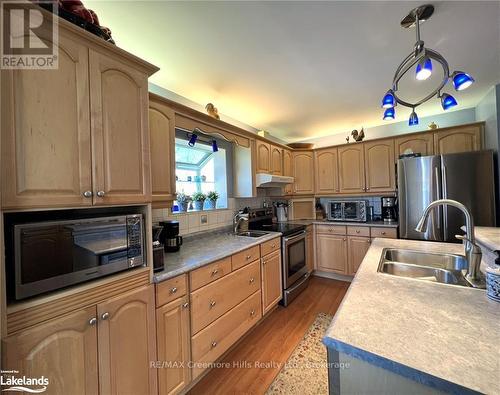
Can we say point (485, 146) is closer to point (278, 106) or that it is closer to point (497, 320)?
point (278, 106)

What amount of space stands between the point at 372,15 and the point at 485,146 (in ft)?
8.11

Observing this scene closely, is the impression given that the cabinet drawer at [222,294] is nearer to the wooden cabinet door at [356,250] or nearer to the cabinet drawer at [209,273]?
the cabinet drawer at [209,273]

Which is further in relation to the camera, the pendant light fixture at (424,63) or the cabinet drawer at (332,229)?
the cabinet drawer at (332,229)

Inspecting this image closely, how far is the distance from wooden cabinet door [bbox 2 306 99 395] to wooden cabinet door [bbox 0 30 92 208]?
0.52 m

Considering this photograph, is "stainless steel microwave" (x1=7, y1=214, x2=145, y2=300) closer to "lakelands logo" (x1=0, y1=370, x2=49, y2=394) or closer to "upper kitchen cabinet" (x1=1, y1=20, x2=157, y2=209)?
"upper kitchen cabinet" (x1=1, y1=20, x2=157, y2=209)

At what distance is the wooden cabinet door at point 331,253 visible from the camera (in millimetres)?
3199

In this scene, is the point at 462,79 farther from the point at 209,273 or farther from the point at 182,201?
the point at 182,201

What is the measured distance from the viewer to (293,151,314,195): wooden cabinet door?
3.73m

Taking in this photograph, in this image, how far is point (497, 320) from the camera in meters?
0.72

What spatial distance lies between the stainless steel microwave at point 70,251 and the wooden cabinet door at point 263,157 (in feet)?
6.36

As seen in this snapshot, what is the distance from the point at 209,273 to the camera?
1.59m

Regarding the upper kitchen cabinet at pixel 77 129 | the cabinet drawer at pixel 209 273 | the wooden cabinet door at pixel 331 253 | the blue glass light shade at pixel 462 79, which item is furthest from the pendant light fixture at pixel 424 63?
the wooden cabinet door at pixel 331 253

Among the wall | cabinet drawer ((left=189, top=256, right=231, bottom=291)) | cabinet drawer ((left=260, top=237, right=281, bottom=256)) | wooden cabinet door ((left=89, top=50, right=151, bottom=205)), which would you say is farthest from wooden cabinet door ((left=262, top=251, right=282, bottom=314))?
the wall

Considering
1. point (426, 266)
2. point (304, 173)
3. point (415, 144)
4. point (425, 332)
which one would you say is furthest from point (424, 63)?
point (304, 173)
